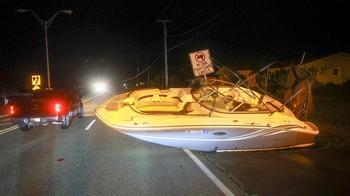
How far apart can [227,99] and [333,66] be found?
1772 inches

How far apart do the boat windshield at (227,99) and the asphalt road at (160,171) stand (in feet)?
3.62

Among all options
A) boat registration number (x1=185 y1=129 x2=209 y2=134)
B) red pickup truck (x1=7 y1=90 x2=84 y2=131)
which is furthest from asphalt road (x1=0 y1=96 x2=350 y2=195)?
red pickup truck (x1=7 y1=90 x2=84 y2=131)

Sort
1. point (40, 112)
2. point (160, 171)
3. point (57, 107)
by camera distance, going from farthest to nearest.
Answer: point (57, 107), point (40, 112), point (160, 171)

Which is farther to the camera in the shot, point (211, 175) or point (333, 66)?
point (333, 66)

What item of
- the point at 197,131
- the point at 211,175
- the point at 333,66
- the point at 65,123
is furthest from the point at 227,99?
the point at 333,66

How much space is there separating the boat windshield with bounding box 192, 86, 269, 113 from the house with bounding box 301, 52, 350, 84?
140ft

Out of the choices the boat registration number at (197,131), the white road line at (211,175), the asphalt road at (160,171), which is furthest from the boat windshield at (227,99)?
the white road line at (211,175)

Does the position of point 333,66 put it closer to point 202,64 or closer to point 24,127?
point 202,64

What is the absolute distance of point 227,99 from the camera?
12.4 m

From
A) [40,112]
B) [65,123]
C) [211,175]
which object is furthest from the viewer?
[65,123]

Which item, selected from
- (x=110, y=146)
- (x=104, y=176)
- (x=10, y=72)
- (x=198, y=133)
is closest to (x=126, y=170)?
(x=104, y=176)

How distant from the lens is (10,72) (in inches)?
2844

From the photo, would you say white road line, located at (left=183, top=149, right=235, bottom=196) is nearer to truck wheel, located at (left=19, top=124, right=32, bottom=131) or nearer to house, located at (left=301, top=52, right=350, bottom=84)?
truck wheel, located at (left=19, top=124, right=32, bottom=131)

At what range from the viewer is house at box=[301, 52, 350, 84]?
53719mm
